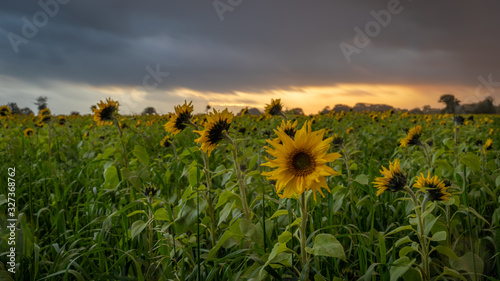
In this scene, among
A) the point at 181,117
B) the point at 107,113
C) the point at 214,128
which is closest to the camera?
the point at 214,128

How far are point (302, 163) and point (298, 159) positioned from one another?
2 cm

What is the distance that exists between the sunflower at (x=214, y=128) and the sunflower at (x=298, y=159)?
0.57m

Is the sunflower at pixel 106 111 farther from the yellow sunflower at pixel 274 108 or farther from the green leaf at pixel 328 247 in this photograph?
the green leaf at pixel 328 247

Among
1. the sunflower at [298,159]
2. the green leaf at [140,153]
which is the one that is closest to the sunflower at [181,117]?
the green leaf at [140,153]

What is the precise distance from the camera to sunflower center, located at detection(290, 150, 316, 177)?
146 cm

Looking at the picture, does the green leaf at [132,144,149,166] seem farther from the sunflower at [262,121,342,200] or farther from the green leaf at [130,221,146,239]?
the sunflower at [262,121,342,200]

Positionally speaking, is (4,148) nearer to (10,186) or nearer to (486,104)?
(10,186)

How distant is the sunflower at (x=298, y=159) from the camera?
1.44 metres

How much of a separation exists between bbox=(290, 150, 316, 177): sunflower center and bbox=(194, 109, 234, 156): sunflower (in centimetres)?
59

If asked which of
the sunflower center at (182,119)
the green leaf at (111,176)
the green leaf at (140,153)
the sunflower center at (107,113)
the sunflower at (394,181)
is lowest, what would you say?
the green leaf at (111,176)

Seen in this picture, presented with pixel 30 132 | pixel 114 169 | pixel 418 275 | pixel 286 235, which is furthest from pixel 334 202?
pixel 30 132

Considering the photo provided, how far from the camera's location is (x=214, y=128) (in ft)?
6.47

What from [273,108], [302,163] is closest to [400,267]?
[302,163]

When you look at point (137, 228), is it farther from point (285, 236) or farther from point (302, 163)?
point (302, 163)
